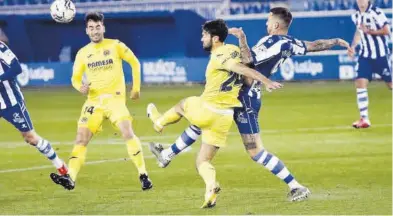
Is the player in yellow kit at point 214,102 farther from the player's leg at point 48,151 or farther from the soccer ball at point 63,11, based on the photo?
Result: the soccer ball at point 63,11

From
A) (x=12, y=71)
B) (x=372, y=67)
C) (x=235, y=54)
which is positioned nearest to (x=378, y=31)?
(x=372, y=67)

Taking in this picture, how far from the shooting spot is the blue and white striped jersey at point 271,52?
1132cm

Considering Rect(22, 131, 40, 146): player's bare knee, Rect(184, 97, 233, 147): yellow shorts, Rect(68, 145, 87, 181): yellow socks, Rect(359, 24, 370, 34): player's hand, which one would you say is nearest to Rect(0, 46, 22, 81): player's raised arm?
Rect(22, 131, 40, 146): player's bare knee

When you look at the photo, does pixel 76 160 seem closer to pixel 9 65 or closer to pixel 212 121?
pixel 9 65

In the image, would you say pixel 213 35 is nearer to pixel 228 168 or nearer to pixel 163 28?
pixel 228 168

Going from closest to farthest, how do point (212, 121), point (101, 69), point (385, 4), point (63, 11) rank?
point (212, 121)
point (101, 69)
point (63, 11)
point (385, 4)

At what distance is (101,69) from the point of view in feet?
41.7

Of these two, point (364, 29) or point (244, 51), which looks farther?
point (364, 29)

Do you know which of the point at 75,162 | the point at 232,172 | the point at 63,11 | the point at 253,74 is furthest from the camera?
the point at 232,172

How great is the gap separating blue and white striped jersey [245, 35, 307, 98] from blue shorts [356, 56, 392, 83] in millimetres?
8841

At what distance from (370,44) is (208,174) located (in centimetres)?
998

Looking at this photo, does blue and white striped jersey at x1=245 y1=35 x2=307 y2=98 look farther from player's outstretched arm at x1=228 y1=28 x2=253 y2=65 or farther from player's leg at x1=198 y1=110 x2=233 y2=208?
player's leg at x1=198 y1=110 x2=233 y2=208

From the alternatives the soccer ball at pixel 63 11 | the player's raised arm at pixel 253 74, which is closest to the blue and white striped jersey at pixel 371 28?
the soccer ball at pixel 63 11

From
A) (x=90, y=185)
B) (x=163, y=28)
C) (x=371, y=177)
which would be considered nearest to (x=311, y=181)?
(x=371, y=177)
